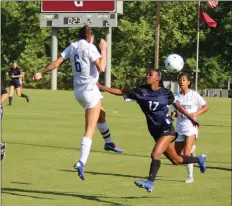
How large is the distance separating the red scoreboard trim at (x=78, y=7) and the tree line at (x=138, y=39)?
46.1ft

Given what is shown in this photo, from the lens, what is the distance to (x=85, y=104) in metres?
11.4

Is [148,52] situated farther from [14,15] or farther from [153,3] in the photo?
[14,15]

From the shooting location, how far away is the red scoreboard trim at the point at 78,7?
5853 cm

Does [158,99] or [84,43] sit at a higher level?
[84,43]

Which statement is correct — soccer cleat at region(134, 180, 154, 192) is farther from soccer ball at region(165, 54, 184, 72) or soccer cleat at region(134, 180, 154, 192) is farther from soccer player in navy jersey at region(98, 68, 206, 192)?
soccer ball at region(165, 54, 184, 72)

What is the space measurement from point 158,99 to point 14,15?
65.9 m

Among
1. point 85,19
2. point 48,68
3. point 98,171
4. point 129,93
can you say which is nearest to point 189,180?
point 98,171

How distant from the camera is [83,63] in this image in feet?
36.4

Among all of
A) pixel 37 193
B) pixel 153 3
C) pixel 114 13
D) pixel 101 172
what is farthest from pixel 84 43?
pixel 153 3

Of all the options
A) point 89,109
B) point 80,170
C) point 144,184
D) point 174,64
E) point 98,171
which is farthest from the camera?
point 174,64

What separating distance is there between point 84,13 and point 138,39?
627 inches

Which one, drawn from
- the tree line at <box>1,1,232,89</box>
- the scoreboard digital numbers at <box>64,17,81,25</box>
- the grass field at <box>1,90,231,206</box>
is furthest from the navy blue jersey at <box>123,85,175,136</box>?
the tree line at <box>1,1,232,89</box>

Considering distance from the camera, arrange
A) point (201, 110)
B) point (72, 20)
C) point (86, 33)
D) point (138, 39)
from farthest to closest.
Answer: point (138, 39), point (72, 20), point (201, 110), point (86, 33)

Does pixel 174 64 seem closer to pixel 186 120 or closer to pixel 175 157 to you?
pixel 186 120
